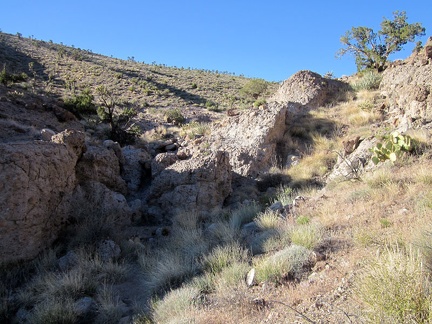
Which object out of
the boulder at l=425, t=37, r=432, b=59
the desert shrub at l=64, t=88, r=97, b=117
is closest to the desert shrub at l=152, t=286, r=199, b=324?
the boulder at l=425, t=37, r=432, b=59

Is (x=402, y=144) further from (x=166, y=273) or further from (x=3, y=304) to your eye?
(x=3, y=304)

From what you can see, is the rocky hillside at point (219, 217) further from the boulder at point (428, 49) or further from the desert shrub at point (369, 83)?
the desert shrub at point (369, 83)

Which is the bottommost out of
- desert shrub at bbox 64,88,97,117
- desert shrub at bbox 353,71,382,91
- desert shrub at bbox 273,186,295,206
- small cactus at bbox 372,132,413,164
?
desert shrub at bbox 273,186,295,206

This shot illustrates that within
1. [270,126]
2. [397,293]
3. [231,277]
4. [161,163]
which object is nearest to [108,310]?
[231,277]

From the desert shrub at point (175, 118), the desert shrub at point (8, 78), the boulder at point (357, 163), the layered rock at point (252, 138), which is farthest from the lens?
the desert shrub at point (8, 78)

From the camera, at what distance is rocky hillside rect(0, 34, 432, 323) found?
4008 millimetres

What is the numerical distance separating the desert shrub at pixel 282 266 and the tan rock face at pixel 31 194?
14.0 ft

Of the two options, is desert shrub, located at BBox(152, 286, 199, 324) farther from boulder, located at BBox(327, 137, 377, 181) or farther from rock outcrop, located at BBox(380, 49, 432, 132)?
rock outcrop, located at BBox(380, 49, 432, 132)

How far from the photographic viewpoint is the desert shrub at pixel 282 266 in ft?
14.0

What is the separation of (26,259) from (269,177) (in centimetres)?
742

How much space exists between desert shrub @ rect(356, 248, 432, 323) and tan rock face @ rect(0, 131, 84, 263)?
5.66 meters

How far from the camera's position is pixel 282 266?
436cm

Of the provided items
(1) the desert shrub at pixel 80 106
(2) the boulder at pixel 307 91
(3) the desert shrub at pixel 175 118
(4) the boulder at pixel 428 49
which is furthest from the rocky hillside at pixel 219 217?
(3) the desert shrub at pixel 175 118

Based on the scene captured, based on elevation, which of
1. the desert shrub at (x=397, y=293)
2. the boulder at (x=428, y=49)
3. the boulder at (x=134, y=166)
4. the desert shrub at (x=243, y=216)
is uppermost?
the boulder at (x=428, y=49)
